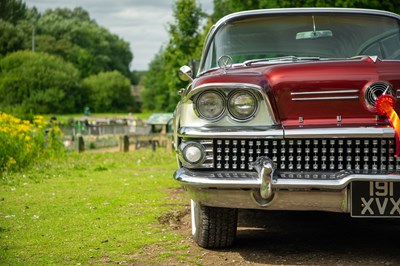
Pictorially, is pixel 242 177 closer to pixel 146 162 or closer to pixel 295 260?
pixel 295 260

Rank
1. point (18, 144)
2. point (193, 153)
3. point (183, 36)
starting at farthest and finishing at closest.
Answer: point (183, 36) < point (18, 144) < point (193, 153)

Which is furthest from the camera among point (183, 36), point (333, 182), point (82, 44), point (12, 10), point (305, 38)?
point (82, 44)

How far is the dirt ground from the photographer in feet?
16.0

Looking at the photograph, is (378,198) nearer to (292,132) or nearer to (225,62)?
(292,132)

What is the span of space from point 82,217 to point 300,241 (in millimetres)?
2320

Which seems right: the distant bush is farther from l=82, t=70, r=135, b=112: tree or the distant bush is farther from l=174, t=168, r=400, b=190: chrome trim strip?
l=82, t=70, r=135, b=112: tree

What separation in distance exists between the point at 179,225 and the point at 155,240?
0.81 meters

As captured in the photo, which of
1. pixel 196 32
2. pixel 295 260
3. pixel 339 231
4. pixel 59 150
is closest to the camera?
pixel 295 260

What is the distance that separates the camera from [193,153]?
184 inches

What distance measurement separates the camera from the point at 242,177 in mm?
4504

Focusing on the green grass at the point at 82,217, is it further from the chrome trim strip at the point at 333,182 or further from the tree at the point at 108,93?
the tree at the point at 108,93

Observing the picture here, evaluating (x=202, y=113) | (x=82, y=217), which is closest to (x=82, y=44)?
(x=82, y=217)

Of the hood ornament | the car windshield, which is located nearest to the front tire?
the hood ornament

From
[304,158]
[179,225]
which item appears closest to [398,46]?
[304,158]
